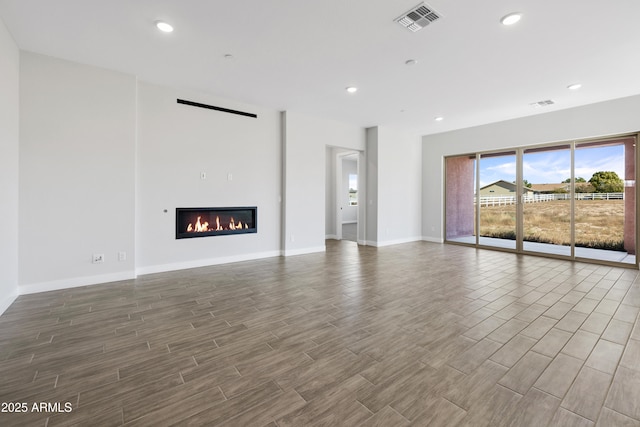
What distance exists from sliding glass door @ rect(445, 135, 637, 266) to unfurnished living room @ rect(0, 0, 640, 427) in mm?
41

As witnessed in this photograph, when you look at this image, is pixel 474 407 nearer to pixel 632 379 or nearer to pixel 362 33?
pixel 632 379

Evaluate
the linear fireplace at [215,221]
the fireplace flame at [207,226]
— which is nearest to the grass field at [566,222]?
the linear fireplace at [215,221]

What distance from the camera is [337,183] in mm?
8797

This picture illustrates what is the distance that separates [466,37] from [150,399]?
4.31 m

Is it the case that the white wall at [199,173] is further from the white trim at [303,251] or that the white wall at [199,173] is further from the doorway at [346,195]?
the doorway at [346,195]

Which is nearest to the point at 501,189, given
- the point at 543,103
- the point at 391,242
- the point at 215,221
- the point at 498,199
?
the point at 498,199

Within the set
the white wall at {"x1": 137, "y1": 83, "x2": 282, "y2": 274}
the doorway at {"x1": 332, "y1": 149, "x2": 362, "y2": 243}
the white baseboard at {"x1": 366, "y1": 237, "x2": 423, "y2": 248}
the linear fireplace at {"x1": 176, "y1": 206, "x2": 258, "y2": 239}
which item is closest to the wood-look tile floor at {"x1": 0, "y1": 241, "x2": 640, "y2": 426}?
the white wall at {"x1": 137, "y1": 83, "x2": 282, "y2": 274}

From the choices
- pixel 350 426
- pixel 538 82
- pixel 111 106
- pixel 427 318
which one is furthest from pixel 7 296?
pixel 538 82

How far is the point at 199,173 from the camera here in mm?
5051

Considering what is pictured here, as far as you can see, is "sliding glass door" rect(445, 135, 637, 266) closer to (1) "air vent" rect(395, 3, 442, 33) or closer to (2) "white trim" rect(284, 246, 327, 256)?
(2) "white trim" rect(284, 246, 327, 256)

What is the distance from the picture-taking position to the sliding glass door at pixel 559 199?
543cm

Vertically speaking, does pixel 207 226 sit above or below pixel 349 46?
below

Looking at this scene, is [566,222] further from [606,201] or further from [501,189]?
[501,189]

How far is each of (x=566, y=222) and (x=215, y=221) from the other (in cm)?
696
